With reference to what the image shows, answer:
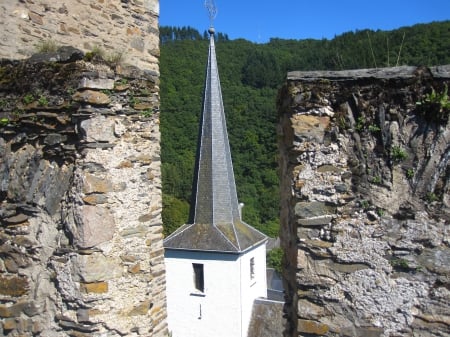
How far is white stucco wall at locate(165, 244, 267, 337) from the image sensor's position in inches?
549

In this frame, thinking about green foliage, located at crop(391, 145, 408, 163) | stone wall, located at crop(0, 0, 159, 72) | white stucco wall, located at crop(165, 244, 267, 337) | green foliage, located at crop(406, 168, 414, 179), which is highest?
stone wall, located at crop(0, 0, 159, 72)

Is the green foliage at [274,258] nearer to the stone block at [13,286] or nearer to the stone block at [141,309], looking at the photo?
the stone block at [141,309]

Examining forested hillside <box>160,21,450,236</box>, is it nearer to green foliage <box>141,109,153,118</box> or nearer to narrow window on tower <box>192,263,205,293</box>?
narrow window on tower <box>192,263,205,293</box>

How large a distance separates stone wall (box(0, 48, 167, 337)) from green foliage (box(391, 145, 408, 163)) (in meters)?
1.94

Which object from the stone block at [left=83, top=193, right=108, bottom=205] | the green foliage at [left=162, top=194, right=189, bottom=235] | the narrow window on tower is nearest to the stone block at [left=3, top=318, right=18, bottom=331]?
the stone block at [left=83, top=193, right=108, bottom=205]

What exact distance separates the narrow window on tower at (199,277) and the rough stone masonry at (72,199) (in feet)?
35.8

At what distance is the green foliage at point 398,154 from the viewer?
2.50m

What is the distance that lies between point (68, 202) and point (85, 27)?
9.58 feet

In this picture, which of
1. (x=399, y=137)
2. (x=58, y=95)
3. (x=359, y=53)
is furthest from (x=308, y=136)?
(x=58, y=95)

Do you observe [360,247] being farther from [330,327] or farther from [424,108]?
[424,108]

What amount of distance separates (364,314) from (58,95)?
254cm

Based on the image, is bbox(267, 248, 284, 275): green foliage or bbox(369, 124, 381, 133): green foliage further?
bbox(267, 248, 284, 275): green foliage

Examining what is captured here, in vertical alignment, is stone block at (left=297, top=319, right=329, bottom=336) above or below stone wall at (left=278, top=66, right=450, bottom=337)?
below

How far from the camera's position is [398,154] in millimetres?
2502
